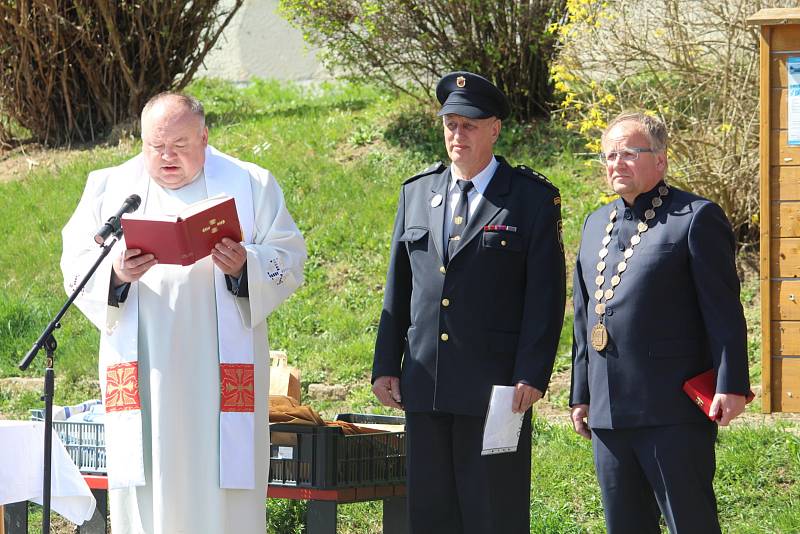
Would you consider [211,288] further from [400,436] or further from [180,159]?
[400,436]

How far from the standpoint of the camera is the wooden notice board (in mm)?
5660

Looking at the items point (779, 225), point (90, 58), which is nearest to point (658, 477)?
point (779, 225)

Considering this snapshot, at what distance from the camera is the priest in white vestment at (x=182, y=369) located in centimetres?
515

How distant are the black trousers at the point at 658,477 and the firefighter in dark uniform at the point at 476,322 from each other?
44 cm

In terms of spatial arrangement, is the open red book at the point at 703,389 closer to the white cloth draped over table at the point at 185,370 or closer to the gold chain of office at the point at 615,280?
the gold chain of office at the point at 615,280

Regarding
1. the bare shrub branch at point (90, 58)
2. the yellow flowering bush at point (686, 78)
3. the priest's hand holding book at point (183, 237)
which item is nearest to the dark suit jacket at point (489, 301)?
the priest's hand holding book at point (183, 237)

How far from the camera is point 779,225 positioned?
5770mm

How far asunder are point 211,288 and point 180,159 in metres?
0.57

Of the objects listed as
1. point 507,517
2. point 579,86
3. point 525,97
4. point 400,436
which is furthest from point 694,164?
point 507,517

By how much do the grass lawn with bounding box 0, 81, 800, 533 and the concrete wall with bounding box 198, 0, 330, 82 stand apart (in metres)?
1.56

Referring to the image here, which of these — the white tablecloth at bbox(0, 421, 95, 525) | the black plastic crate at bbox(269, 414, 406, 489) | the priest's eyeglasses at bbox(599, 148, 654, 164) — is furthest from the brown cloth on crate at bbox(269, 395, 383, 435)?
the priest's eyeglasses at bbox(599, 148, 654, 164)

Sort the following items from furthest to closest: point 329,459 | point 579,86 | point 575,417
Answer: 1. point 579,86
2. point 329,459
3. point 575,417

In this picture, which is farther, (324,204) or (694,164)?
(324,204)

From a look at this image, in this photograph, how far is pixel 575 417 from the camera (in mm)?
4805
